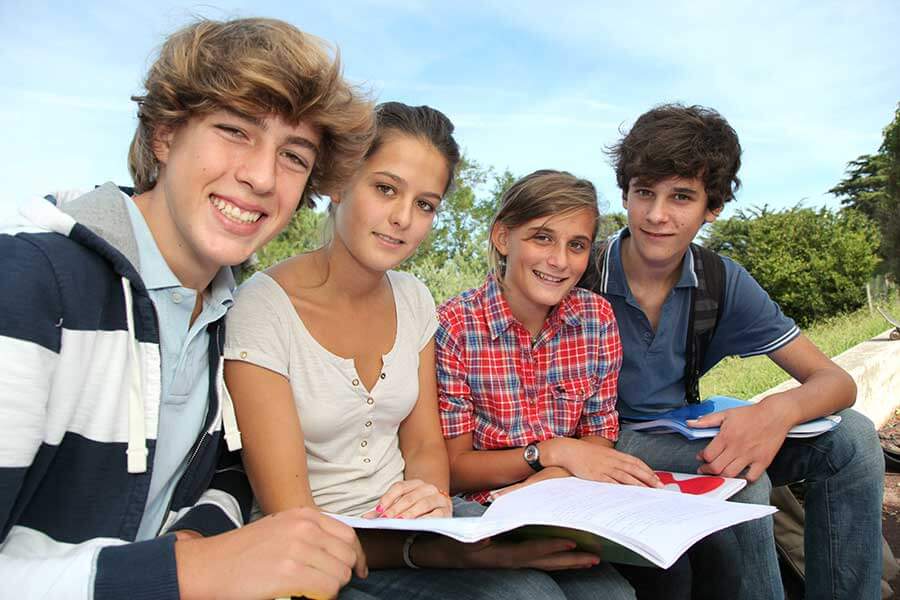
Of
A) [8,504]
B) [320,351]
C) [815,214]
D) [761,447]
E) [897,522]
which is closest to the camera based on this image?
[8,504]

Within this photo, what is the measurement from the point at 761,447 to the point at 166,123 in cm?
199

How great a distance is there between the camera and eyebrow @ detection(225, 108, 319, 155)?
1511 mm

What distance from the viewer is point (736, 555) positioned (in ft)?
7.14

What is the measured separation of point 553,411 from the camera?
2.41 meters

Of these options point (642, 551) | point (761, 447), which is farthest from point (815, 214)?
point (642, 551)

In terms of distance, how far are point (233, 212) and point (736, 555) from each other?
1811 mm

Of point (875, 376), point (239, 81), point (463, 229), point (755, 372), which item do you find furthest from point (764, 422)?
point (463, 229)

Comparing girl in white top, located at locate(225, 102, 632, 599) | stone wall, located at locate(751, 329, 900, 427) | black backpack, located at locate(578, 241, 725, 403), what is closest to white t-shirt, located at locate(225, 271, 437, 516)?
girl in white top, located at locate(225, 102, 632, 599)

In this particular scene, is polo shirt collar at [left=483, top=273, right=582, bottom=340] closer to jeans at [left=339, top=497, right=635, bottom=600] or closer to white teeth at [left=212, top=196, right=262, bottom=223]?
jeans at [left=339, top=497, right=635, bottom=600]

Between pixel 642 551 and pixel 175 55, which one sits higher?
pixel 175 55

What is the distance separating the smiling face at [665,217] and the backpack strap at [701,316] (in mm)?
134

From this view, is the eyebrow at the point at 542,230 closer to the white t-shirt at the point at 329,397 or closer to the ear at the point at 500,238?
the ear at the point at 500,238

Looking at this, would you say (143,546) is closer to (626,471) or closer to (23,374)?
(23,374)

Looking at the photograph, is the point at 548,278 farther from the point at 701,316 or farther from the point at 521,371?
the point at 701,316
